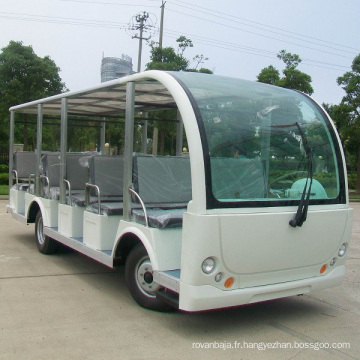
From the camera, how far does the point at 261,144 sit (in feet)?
14.6

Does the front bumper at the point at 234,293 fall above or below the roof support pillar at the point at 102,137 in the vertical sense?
below

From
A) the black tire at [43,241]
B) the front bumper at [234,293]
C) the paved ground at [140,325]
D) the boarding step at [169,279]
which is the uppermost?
the boarding step at [169,279]

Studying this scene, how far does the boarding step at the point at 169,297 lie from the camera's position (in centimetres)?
400

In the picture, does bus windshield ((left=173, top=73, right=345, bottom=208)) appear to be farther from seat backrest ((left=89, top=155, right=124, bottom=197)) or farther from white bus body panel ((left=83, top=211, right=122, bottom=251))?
seat backrest ((left=89, top=155, right=124, bottom=197))

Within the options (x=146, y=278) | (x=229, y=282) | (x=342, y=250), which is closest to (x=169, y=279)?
(x=229, y=282)

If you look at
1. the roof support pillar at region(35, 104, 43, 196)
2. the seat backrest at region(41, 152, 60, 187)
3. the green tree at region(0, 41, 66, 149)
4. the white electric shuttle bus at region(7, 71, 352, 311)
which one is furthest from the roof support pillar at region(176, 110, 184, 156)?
the green tree at region(0, 41, 66, 149)

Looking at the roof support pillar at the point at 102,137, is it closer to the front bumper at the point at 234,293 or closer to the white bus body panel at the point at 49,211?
the white bus body panel at the point at 49,211

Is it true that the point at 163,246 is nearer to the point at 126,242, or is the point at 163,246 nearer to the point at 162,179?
the point at 126,242

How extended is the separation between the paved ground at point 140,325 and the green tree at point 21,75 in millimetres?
13853

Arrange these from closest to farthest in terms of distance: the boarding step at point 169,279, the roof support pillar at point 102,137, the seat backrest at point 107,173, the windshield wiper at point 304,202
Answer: the boarding step at point 169,279, the windshield wiper at point 304,202, the seat backrest at point 107,173, the roof support pillar at point 102,137

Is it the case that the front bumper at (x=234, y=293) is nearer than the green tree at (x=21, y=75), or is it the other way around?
the front bumper at (x=234, y=293)

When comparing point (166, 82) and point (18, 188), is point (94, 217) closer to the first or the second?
point (166, 82)

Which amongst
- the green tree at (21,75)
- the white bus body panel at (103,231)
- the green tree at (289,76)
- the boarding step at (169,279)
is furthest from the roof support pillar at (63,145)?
the green tree at (289,76)

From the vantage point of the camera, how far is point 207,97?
4.12 m
